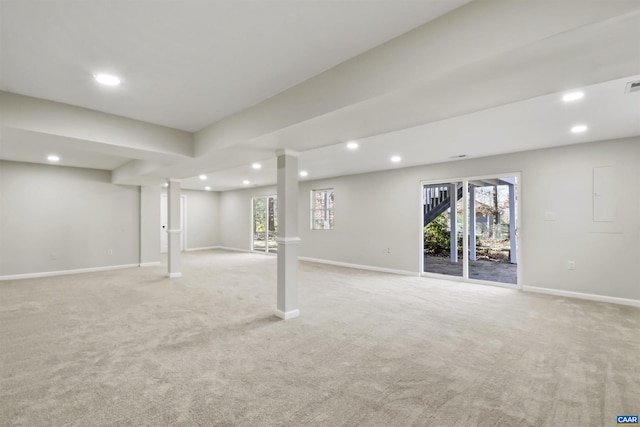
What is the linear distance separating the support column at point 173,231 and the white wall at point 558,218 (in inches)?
177

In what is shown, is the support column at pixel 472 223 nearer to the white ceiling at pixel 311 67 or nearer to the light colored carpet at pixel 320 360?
the light colored carpet at pixel 320 360

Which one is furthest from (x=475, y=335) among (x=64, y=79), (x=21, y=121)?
(x=21, y=121)

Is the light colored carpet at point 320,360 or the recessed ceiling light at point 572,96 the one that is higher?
the recessed ceiling light at point 572,96

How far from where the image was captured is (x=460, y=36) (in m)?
1.70

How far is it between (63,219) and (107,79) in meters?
5.76

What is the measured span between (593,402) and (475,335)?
1153 mm

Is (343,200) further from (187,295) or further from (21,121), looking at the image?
(21,121)

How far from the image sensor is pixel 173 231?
643 centimetres

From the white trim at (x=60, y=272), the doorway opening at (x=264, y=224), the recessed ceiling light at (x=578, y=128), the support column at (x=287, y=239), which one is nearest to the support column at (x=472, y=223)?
the recessed ceiling light at (x=578, y=128)

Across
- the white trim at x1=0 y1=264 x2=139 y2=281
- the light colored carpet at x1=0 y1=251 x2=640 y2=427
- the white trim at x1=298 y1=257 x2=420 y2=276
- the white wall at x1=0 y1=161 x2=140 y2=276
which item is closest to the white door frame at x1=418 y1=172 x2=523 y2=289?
the white trim at x1=298 y1=257 x2=420 y2=276

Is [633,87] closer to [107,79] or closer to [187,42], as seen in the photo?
[187,42]

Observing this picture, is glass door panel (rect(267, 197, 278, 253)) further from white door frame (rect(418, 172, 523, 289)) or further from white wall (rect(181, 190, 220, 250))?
white door frame (rect(418, 172, 523, 289))

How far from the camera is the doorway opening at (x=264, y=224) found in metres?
10.1

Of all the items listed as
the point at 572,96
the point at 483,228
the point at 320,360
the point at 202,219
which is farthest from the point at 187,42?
the point at 202,219
